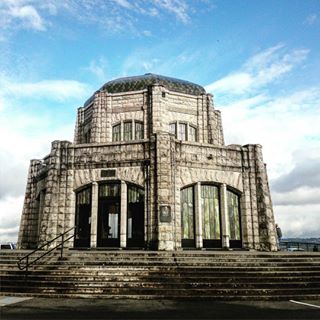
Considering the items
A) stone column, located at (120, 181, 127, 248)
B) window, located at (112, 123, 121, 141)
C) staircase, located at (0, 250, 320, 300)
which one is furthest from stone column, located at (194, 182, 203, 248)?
window, located at (112, 123, 121, 141)

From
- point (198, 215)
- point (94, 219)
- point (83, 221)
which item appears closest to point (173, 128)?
point (198, 215)

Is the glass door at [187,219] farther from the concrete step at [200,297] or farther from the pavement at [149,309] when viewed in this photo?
the pavement at [149,309]

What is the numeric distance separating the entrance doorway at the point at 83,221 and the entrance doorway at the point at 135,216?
7.02 ft

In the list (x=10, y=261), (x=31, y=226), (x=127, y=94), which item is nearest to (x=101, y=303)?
(x=10, y=261)

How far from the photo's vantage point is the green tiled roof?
24766 millimetres

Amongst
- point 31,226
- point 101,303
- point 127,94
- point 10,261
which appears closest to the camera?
point 101,303

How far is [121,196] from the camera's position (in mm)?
17344

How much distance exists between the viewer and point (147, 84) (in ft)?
80.7

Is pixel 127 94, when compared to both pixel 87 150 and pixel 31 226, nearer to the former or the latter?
pixel 87 150

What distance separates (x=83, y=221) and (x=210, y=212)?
21.8 feet

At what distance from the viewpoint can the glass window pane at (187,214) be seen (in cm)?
1759

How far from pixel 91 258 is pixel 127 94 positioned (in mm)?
13978

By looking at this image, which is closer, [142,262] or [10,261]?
[142,262]

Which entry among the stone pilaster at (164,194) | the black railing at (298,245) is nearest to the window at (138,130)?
the stone pilaster at (164,194)
